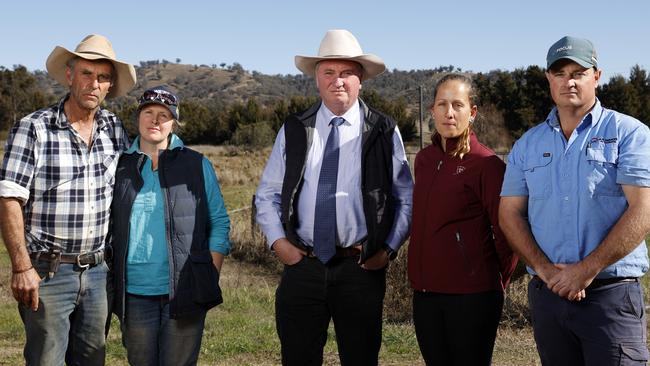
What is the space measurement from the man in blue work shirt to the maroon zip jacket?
0.17 metres

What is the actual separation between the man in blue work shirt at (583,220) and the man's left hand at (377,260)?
0.72 m

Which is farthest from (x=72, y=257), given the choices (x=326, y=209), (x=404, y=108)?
(x=404, y=108)

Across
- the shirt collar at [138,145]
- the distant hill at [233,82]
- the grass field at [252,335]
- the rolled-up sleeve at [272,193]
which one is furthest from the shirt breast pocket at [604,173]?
the distant hill at [233,82]

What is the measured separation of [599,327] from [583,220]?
49 centimetres

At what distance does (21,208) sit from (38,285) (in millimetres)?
408

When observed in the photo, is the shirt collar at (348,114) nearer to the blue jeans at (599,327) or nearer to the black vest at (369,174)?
the black vest at (369,174)

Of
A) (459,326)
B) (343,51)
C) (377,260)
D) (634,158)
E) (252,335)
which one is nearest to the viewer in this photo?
(634,158)

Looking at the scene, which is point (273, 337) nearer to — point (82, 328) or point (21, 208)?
point (82, 328)

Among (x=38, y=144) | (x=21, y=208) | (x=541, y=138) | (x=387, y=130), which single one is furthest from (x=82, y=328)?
(x=541, y=138)

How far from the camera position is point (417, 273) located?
3924mm

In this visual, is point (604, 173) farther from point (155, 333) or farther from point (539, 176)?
point (155, 333)

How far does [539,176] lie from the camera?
11.5 ft

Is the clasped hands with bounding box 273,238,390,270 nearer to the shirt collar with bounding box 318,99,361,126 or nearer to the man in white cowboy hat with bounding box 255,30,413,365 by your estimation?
the man in white cowboy hat with bounding box 255,30,413,365

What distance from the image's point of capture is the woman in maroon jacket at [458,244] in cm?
375
